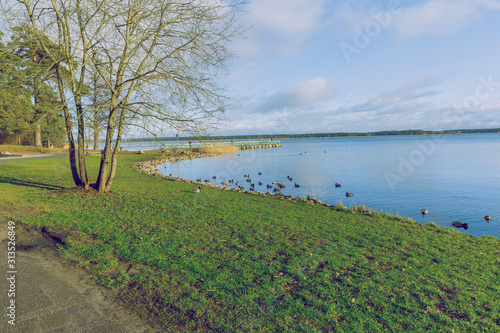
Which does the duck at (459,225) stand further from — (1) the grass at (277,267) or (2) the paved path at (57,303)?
(2) the paved path at (57,303)

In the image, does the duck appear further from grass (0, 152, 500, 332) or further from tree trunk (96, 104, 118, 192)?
tree trunk (96, 104, 118, 192)

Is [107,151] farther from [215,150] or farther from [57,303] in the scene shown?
[215,150]

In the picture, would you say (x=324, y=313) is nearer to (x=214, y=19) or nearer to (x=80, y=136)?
(x=214, y=19)

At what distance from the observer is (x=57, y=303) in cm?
452

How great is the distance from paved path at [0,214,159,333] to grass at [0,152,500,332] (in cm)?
29

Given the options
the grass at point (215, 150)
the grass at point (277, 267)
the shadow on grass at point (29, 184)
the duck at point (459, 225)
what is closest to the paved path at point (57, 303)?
the grass at point (277, 267)

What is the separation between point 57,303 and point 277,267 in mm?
4229

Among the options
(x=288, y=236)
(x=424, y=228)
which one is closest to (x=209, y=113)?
(x=288, y=236)

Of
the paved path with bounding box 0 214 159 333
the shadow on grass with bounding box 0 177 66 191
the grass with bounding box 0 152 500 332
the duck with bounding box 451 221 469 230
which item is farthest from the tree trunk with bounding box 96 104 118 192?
the duck with bounding box 451 221 469 230

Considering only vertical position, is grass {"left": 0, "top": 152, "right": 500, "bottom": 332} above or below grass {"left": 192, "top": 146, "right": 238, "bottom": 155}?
below

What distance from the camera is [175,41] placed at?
10398 millimetres

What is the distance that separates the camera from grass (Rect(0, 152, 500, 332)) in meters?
4.45

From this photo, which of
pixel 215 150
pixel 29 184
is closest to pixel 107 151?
pixel 29 184

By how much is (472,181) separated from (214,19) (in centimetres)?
2801
